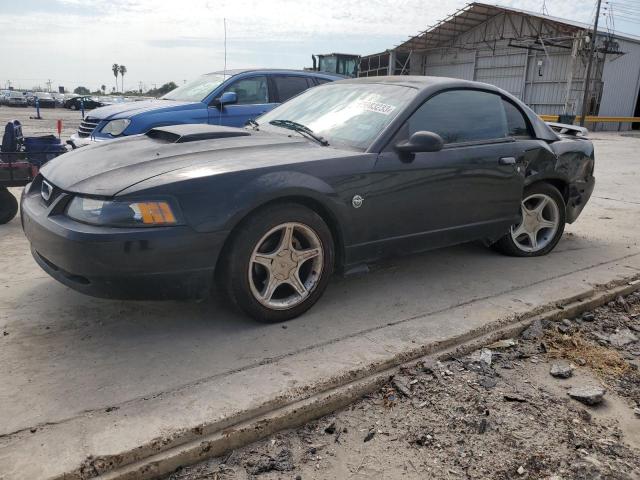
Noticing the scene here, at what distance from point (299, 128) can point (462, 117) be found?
1265mm

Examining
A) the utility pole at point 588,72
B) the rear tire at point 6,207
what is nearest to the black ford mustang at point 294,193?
the rear tire at point 6,207

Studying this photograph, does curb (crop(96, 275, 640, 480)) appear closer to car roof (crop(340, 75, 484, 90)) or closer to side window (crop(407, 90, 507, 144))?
side window (crop(407, 90, 507, 144))

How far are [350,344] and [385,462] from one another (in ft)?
2.90

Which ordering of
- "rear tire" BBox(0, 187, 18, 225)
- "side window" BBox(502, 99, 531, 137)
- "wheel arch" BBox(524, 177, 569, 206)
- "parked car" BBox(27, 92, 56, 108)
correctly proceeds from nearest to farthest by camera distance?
"side window" BBox(502, 99, 531, 137) → "wheel arch" BBox(524, 177, 569, 206) → "rear tire" BBox(0, 187, 18, 225) → "parked car" BBox(27, 92, 56, 108)

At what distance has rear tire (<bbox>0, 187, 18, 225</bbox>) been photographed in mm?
5285

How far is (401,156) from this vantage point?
3.61 metres

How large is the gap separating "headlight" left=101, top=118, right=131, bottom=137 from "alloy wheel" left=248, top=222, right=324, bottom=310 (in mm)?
4758

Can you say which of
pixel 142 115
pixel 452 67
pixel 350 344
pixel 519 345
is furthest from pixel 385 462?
pixel 452 67

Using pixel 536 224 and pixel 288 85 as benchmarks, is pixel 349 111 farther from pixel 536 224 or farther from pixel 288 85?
pixel 288 85

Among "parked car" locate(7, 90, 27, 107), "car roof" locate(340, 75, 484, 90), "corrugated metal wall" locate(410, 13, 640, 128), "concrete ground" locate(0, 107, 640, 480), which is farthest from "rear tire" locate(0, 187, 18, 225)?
"parked car" locate(7, 90, 27, 107)

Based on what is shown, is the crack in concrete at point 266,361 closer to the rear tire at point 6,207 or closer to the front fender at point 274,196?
the front fender at point 274,196

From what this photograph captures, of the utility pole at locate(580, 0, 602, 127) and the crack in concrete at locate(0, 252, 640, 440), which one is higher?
the utility pole at locate(580, 0, 602, 127)

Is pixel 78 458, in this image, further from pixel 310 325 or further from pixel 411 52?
pixel 411 52

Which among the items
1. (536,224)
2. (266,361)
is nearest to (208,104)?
(536,224)
